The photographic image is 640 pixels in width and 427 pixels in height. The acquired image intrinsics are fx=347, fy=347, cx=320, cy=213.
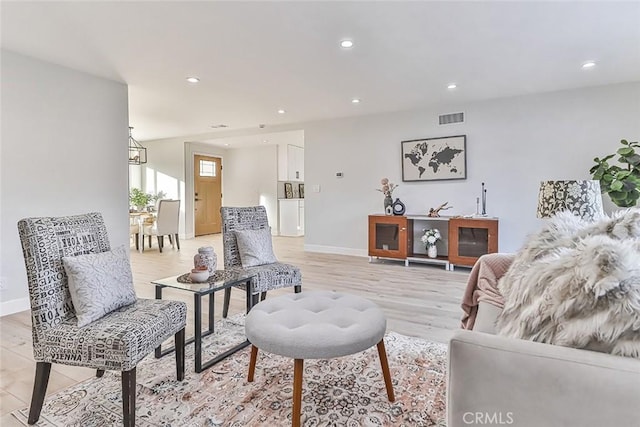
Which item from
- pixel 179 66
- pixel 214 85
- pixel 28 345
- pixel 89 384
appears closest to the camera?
pixel 89 384

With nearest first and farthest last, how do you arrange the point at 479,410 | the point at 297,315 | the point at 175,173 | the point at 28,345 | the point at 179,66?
the point at 479,410, the point at 297,315, the point at 28,345, the point at 179,66, the point at 175,173

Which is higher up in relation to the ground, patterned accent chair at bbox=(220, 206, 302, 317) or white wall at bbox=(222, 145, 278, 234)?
white wall at bbox=(222, 145, 278, 234)

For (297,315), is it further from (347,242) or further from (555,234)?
(347,242)

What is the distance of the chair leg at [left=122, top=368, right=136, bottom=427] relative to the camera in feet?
4.56

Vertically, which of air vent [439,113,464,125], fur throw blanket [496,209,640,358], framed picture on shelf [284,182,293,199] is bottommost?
fur throw blanket [496,209,640,358]

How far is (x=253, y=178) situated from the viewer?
8.59m

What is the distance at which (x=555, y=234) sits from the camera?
55.8 inches

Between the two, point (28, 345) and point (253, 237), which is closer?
point (28, 345)

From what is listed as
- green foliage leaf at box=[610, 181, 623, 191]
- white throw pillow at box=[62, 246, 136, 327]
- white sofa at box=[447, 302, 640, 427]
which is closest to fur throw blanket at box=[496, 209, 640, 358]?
white sofa at box=[447, 302, 640, 427]

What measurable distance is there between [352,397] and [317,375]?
0.87 ft

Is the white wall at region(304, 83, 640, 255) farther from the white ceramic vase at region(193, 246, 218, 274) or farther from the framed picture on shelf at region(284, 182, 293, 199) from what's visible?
the white ceramic vase at region(193, 246, 218, 274)

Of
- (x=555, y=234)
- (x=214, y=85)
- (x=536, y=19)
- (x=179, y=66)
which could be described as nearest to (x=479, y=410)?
(x=555, y=234)

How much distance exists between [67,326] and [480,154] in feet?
A: 15.7

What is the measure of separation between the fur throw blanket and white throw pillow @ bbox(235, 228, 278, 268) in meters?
2.04
